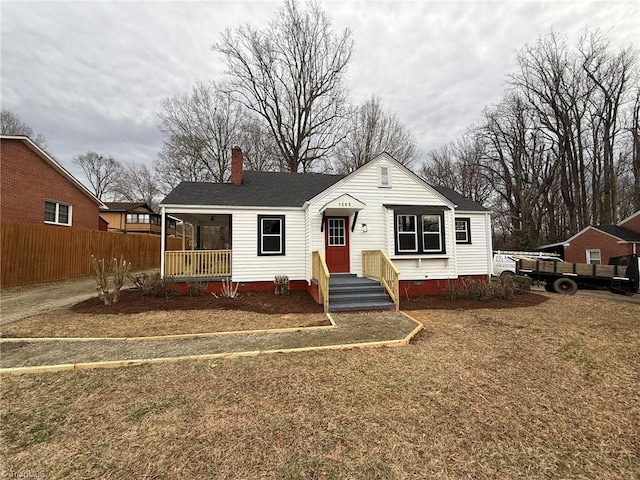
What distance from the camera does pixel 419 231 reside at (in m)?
10.9

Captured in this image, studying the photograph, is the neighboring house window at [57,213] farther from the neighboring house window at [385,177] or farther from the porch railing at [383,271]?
the neighboring house window at [385,177]

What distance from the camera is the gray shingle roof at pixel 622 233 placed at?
62.4 ft

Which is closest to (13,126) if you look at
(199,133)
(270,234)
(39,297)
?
(199,133)

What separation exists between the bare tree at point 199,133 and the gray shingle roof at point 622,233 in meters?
29.0

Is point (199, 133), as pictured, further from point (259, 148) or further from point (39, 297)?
point (39, 297)

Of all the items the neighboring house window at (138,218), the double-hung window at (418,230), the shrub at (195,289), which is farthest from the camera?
the neighboring house window at (138,218)

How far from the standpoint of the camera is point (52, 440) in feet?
8.80

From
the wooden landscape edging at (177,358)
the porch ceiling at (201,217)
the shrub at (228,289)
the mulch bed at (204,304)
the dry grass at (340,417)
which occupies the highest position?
the porch ceiling at (201,217)

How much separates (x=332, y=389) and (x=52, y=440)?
2.79 m

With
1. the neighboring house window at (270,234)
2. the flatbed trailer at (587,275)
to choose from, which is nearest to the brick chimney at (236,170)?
the neighboring house window at (270,234)

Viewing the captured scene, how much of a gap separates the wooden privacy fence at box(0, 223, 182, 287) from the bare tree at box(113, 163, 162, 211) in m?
23.3

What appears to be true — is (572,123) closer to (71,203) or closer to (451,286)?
(451,286)

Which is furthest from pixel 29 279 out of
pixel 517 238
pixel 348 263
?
pixel 517 238

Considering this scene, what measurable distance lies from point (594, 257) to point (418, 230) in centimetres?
1955
